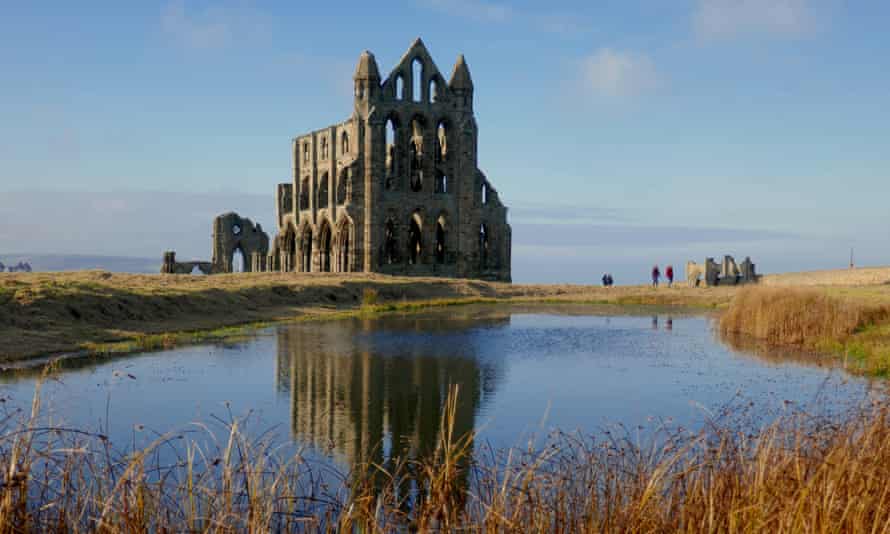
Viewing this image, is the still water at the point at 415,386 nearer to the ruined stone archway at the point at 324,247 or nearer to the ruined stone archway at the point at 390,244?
the ruined stone archway at the point at 390,244

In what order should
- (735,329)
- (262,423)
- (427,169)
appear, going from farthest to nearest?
(427,169) → (735,329) → (262,423)

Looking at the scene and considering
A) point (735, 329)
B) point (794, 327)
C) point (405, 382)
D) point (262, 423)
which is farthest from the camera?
point (735, 329)

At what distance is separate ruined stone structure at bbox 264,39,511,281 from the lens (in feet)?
193

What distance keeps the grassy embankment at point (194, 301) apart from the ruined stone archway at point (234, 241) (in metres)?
31.4

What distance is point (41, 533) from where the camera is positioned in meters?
6.19

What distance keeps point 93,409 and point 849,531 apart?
10881 mm

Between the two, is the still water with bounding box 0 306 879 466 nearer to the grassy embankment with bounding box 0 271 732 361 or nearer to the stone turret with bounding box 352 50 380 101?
the grassy embankment with bounding box 0 271 732 361

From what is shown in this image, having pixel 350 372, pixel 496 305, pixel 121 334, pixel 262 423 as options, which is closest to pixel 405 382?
pixel 350 372

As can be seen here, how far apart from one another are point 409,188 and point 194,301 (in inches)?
1329

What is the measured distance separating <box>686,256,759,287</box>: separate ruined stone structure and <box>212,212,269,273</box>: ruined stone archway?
40775mm

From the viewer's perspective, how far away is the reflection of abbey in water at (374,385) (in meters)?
11.6

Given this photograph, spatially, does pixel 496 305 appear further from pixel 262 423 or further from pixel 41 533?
pixel 41 533

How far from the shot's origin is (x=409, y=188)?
61.2 meters

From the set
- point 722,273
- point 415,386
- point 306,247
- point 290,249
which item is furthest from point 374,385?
point 290,249
